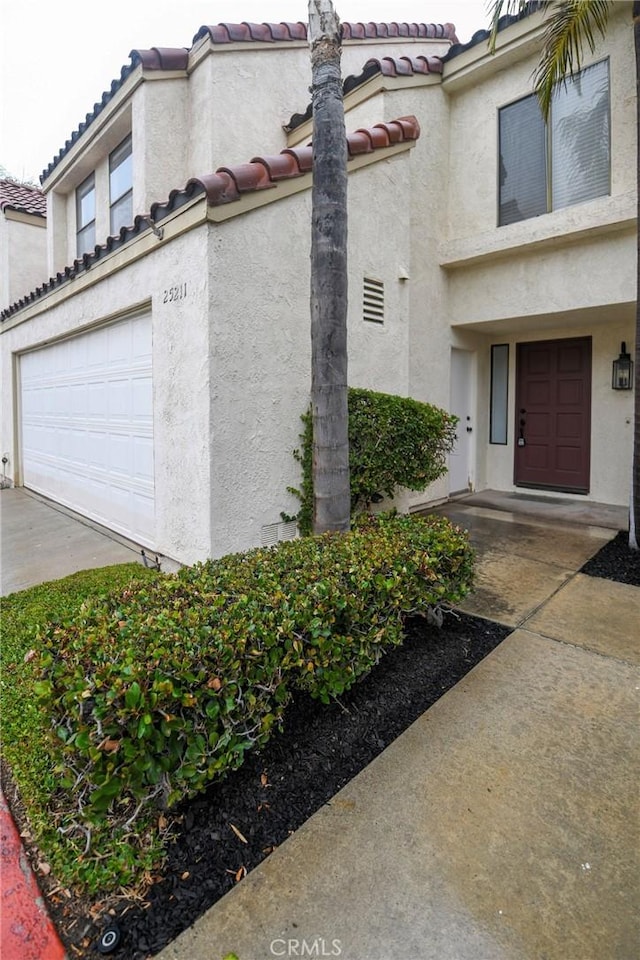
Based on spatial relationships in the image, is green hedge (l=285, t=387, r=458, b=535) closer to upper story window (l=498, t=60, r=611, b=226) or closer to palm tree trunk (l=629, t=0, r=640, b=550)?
palm tree trunk (l=629, t=0, r=640, b=550)

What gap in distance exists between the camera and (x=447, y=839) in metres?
2.12

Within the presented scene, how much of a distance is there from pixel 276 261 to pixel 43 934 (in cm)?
503

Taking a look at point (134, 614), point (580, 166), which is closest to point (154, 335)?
point (134, 614)

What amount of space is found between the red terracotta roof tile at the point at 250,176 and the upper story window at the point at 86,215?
3.66 m

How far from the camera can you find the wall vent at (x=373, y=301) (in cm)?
633

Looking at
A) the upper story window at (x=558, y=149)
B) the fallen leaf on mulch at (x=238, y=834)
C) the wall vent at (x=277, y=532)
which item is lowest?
the fallen leaf on mulch at (x=238, y=834)

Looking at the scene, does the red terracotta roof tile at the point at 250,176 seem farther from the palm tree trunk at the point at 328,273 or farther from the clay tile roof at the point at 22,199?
the clay tile roof at the point at 22,199

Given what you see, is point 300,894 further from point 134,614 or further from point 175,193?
point 175,193

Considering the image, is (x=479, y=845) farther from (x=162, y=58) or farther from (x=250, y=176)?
(x=162, y=58)

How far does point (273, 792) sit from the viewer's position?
7.85 ft

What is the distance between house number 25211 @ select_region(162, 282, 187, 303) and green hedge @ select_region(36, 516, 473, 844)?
9.26ft

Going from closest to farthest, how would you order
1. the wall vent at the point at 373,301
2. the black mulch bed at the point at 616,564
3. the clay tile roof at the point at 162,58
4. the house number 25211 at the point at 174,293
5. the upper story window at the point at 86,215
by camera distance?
the house number 25211 at the point at 174,293
the black mulch bed at the point at 616,564
the wall vent at the point at 373,301
the clay tile roof at the point at 162,58
the upper story window at the point at 86,215

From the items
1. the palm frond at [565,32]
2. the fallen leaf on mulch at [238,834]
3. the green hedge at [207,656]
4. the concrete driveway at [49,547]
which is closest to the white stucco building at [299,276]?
the concrete driveway at [49,547]

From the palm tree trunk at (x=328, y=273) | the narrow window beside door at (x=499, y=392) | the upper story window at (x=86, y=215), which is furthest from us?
the upper story window at (x=86, y=215)
